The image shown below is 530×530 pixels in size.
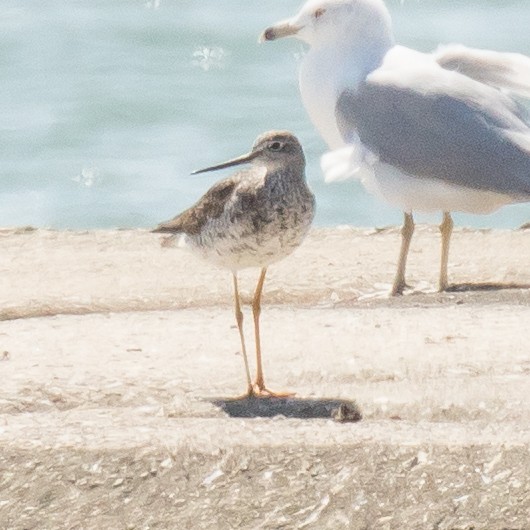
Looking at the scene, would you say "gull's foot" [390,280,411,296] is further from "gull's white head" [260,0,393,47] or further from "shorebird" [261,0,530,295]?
"gull's white head" [260,0,393,47]

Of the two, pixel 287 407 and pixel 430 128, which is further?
pixel 430 128

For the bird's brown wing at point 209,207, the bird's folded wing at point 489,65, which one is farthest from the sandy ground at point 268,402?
the bird's folded wing at point 489,65

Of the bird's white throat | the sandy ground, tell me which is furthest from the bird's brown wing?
the bird's white throat

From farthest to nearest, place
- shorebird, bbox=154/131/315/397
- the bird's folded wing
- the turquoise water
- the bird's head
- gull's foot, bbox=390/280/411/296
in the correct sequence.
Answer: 1. the turquoise water
2. the bird's folded wing
3. gull's foot, bbox=390/280/411/296
4. the bird's head
5. shorebird, bbox=154/131/315/397

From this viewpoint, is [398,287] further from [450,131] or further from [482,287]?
[450,131]

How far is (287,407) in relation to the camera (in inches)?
226

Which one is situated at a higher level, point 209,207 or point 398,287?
point 209,207

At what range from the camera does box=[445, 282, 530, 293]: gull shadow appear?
25.3ft

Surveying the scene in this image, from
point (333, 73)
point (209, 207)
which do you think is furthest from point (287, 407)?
point (333, 73)

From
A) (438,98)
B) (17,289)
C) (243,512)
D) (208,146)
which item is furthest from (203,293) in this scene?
(208,146)

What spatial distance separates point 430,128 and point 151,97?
32.9 feet

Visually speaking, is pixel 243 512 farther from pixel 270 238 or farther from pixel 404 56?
pixel 404 56

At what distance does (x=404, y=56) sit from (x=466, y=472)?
3.99 meters

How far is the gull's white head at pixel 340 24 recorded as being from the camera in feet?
28.2
